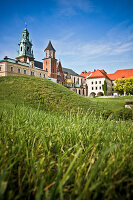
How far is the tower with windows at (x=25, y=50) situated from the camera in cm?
5366

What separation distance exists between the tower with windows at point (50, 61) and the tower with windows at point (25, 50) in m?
6.41

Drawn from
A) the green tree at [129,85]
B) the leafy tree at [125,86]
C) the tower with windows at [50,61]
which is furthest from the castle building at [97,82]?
the tower with windows at [50,61]

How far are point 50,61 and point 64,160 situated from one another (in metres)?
54.5

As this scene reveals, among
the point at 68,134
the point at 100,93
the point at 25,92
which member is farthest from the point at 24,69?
the point at 68,134

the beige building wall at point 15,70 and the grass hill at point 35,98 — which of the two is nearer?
the grass hill at point 35,98

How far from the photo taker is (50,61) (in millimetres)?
52844

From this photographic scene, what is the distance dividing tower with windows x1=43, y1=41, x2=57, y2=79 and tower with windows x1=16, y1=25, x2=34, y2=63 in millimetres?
6408

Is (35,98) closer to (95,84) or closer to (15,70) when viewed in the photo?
(15,70)

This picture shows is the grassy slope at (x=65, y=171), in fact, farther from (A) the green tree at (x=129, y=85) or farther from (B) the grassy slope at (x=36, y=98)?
(A) the green tree at (x=129, y=85)

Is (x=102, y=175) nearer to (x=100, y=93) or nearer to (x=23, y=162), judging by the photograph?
(x=23, y=162)

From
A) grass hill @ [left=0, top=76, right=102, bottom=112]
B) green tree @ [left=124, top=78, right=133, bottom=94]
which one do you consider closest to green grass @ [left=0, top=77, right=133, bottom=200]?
grass hill @ [left=0, top=76, right=102, bottom=112]

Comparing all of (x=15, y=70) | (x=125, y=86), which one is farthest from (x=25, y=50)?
(x=125, y=86)

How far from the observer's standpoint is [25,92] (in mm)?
11227

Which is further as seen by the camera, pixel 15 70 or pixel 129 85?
pixel 129 85
